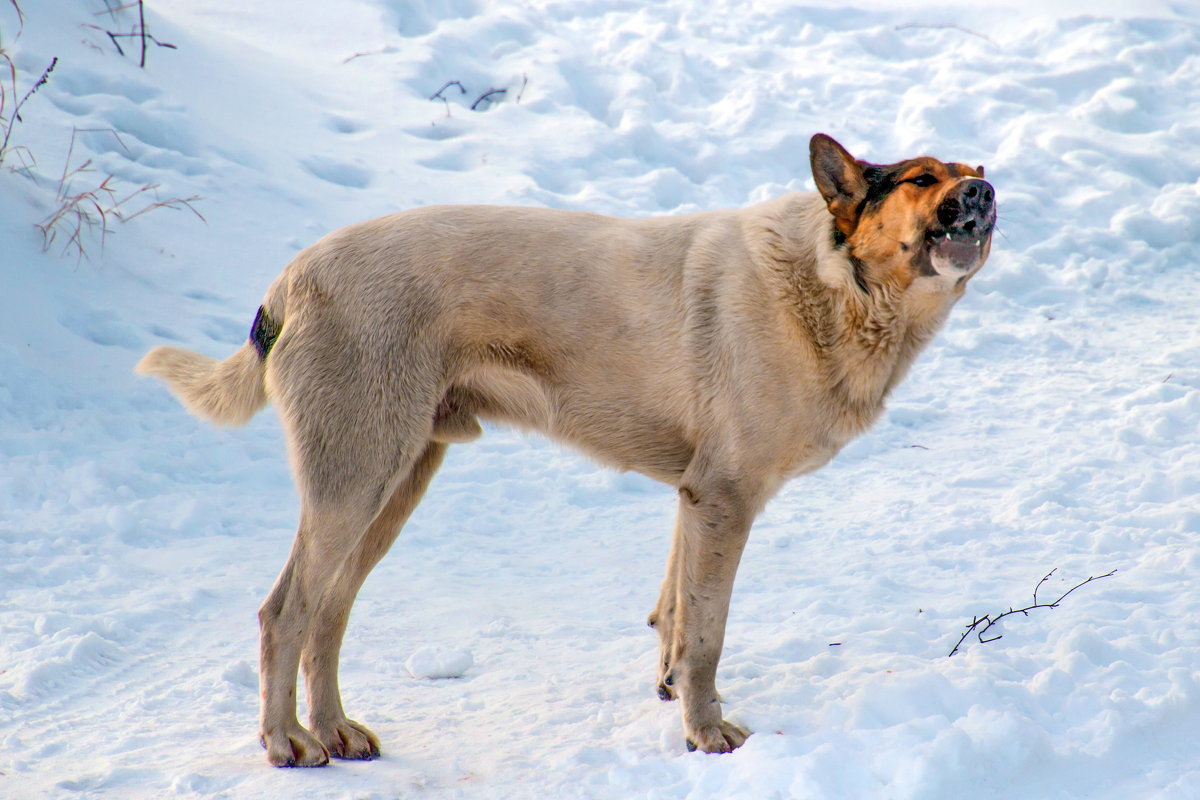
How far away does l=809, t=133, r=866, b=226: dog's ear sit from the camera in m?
3.54

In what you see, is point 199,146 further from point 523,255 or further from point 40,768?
point 40,768

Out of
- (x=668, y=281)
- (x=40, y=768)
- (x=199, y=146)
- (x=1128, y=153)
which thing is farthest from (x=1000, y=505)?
(x=199, y=146)

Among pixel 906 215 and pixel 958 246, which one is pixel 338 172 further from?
pixel 958 246

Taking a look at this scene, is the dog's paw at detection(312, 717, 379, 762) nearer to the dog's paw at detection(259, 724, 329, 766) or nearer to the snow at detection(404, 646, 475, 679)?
the dog's paw at detection(259, 724, 329, 766)

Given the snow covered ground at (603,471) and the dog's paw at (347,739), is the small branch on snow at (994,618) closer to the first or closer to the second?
the snow covered ground at (603,471)

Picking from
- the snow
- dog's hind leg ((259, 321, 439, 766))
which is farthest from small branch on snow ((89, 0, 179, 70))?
the snow

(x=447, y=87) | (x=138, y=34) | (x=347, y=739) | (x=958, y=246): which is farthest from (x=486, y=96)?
(x=347, y=739)

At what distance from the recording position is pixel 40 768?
10.7 feet

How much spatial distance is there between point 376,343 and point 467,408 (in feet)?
1.37

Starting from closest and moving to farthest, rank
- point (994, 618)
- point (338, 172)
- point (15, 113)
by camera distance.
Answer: point (994, 618)
point (15, 113)
point (338, 172)

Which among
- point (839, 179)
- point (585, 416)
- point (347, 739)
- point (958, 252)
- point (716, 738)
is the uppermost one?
point (839, 179)

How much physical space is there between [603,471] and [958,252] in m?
2.83

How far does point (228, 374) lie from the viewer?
374 cm

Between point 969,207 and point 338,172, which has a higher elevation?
point 969,207
